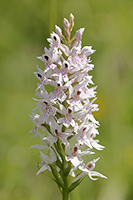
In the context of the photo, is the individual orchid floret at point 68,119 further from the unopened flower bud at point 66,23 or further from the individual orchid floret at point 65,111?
the unopened flower bud at point 66,23

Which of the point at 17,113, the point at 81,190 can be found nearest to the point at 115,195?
the point at 81,190

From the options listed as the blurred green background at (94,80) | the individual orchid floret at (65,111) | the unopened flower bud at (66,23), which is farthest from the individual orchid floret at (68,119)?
the blurred green background at (94,80)

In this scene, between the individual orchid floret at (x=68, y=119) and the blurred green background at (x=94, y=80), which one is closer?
the individual orchid floret at (x=68, y=119)

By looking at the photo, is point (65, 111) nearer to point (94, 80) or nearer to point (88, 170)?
point (88, 170)

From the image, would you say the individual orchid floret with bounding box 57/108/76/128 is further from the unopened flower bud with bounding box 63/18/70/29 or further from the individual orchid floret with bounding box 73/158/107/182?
the unopened flower bud with bounding box 63/18/70/29

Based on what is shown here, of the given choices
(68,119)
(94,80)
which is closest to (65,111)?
(68,119)

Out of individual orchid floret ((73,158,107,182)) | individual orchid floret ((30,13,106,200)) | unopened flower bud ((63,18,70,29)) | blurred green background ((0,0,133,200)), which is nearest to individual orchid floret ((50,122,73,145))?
individual orchid floret ((30,13,106,200))

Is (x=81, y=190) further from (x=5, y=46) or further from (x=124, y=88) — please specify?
(x=5, y=46)

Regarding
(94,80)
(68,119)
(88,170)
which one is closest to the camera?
(68,119)
